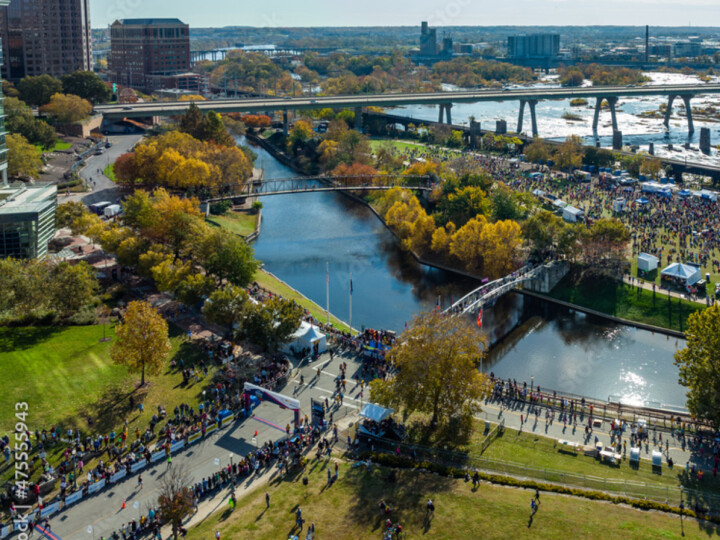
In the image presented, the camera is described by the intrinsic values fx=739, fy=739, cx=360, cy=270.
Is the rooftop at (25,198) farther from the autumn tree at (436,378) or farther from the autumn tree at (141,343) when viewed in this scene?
the autumn tree at (436,378)

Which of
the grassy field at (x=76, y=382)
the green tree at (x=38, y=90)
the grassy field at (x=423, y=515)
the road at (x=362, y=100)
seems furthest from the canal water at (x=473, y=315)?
the green tree at (x=38, y=90)

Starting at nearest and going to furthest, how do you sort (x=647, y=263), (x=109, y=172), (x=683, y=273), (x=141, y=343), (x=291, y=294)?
(x=141, y=343), (x=683, y=273), (x=647, y=263), (x=291, y=294), (x=109, y=172)

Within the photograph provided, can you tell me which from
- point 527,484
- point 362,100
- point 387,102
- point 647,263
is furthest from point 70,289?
point 387,102

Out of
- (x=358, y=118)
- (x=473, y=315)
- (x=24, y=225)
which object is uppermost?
(x=358, y=118)

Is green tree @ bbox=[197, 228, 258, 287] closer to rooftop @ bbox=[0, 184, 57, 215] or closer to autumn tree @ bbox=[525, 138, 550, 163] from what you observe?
rooftop @ bbox=[0, 184, 57, 215]

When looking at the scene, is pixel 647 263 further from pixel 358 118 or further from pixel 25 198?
pixel 358 118

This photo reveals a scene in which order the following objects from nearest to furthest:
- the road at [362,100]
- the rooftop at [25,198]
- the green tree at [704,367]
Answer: the green tree at [704,367]
the rooftop at [25,198]
the road at [362,100]

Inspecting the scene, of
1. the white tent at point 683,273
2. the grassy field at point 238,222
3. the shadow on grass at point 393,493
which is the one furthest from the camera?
the grassy field at point 238,222

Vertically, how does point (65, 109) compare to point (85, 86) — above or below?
below
